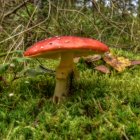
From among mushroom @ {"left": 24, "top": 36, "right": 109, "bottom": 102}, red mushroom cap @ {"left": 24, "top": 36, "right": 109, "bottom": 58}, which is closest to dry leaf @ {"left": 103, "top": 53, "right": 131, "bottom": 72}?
mushroom @ {"left": 24, "top": 36, "right": 109, "bottom": 102}

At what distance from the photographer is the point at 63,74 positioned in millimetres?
1940

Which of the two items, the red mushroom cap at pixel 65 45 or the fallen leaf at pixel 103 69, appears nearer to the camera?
the red mushroom cap at pixel 65 45

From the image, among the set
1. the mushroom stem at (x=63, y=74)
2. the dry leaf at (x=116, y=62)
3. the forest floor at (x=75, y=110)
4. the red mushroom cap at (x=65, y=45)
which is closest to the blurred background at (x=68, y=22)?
the dry leaf at (x=116, y=62)

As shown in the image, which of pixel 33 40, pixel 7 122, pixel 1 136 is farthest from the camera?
pixel 33 40

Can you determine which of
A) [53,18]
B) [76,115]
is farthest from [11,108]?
[53,18]

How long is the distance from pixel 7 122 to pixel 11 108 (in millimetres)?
136

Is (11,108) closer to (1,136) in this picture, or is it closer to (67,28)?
(1,136)

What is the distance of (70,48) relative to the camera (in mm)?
1667

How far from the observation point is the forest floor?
1626 mm

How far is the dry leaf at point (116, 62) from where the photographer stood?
8.24 ft

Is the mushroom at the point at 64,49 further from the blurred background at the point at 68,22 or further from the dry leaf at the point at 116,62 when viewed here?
the blurred background at the point at 68,22

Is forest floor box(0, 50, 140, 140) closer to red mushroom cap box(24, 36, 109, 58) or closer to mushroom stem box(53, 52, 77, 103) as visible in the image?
mushroom stem box(53, 52, 77, 103)

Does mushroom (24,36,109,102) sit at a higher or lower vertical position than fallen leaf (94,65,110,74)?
higher

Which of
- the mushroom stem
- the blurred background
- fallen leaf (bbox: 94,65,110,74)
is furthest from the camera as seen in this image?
the blurred background
